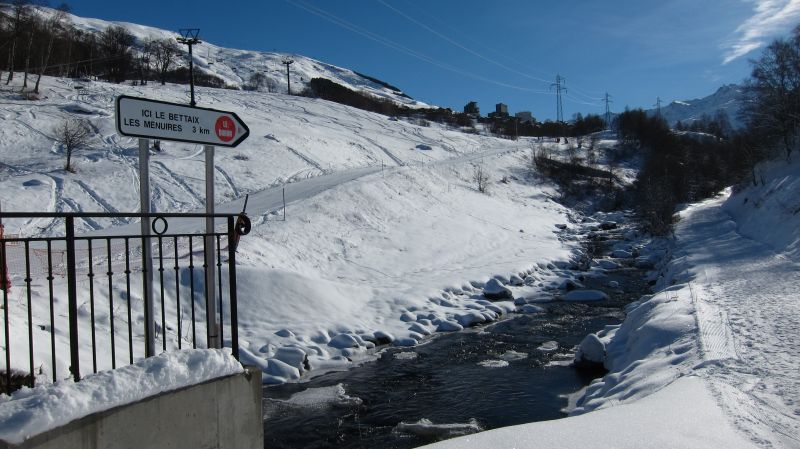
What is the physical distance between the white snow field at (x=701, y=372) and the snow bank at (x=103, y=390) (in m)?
2.46

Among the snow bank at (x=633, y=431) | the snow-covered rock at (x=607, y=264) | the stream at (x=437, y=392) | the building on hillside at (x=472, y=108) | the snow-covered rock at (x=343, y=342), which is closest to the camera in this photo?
the snow bank at (x=633, y=431)

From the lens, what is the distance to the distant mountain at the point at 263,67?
380 feet

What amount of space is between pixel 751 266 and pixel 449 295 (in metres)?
8.65

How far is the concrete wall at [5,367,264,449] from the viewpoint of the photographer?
3.23 meters

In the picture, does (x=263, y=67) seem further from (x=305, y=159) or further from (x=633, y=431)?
(x=633, y=431)

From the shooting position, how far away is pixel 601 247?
2792 centimetres

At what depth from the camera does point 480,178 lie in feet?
124

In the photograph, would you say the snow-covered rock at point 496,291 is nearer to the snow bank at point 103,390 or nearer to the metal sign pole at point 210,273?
the metal sign pole at point 210,273

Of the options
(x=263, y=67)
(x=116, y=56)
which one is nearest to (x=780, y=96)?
(x=116, y=56)

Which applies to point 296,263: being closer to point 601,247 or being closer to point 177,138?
point 177,138

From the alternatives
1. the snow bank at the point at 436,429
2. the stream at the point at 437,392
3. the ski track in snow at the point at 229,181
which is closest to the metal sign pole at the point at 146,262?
the stream at the point at 437,392

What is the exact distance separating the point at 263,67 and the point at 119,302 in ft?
423

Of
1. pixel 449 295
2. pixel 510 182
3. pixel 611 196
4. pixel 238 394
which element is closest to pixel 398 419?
pixel 238 394

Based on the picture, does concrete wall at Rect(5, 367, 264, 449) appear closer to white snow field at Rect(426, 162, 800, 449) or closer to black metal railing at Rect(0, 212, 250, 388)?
black metal railing at Rect(0, 212, 250, 388)
